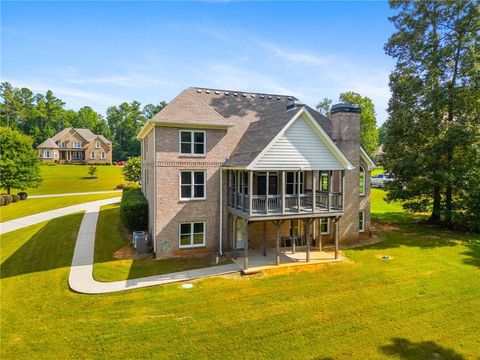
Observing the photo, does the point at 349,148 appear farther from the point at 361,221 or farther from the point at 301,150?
the point at 361,221

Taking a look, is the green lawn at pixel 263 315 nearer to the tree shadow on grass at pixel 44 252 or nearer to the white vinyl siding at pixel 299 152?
the tree shadow on grass at pixel 44 252

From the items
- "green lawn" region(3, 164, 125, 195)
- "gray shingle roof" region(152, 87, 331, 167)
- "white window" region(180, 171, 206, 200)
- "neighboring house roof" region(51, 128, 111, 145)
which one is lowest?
"green lawn" region(3, 164, 125, 195)

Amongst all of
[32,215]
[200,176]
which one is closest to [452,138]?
[200,176]


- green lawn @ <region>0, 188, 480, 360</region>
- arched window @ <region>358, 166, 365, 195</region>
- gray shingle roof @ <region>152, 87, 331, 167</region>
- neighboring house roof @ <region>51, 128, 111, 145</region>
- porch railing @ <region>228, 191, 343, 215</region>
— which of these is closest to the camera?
green lawn @ <region>0, 188, 480, 360</region>

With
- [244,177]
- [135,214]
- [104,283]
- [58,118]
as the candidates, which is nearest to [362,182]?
[244,177]

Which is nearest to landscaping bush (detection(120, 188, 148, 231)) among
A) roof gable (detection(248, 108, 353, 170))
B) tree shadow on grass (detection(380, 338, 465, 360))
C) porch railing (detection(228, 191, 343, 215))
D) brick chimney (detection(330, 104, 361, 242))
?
porch railing (detection(228, 191, 343, 215))

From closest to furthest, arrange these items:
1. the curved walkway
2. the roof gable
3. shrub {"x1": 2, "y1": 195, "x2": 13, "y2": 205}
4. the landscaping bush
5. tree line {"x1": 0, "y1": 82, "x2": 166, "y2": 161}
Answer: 1. the curved walkway
2. the roof gable
3. the landscaping bush
4. shrub {"x1": 2, "y1": 195, "x2": 13, "y2": 205}
5. tree line {"x1": 0, "y1": 82, "x2": 166, "y2": 161}

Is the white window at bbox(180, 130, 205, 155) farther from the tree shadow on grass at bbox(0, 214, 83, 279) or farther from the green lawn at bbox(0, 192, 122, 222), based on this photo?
the green lawn at bbox(0, 192, 122, 222)
